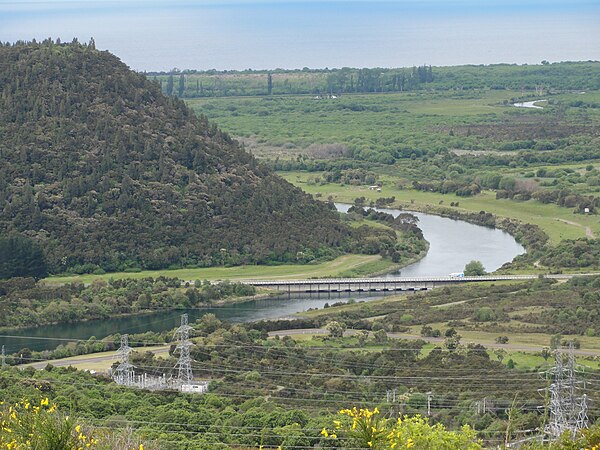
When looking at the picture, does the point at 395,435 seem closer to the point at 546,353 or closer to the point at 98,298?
the point at 546,353

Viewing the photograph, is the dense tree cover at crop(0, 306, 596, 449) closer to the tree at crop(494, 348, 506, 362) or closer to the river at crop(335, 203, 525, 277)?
the tree at crop(494, 348, 506, 362)

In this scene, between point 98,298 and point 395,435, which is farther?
point 98,298

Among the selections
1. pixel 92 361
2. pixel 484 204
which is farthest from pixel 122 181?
pixel 484 204

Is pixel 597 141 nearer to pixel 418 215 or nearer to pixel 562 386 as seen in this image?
pixel 418 215

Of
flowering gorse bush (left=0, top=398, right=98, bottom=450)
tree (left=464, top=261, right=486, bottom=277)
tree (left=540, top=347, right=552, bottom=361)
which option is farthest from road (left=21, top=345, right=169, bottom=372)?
flowering gorse bush (left=0, top=398, right=98, bottom=450)

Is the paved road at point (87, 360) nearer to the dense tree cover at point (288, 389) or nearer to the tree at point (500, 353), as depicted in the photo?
the dense tree cover at point (288, 389)

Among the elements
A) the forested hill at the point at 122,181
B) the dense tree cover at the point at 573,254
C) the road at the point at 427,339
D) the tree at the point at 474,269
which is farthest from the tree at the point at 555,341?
the forested hill at the point at 122,181
